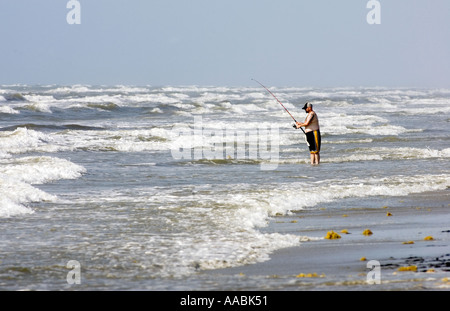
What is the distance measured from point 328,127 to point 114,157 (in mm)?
12614

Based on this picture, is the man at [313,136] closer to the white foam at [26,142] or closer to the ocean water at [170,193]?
the ocean water at [170,193]

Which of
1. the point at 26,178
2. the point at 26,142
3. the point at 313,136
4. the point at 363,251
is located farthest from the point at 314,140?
the point at 26,142

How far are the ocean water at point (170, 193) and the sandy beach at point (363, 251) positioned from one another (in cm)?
30

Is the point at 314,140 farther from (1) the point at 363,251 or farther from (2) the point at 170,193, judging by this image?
(1) the point at 363,251

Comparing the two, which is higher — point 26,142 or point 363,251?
point 26,142

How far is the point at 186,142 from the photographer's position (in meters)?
20.7

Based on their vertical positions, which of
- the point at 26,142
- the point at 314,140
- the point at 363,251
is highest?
the point at 314,140

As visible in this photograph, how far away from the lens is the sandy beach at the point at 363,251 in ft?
17.4

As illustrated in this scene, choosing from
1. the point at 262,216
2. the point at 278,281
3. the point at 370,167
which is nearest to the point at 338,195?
the point at 262,216

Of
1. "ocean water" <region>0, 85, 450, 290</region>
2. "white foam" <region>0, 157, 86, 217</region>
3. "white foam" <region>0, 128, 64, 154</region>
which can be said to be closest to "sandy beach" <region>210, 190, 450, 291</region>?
"ocean water" <region>0, 85, 450, 290</region>

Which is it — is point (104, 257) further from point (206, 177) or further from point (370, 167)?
point (370, 167)

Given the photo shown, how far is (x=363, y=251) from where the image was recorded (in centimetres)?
664

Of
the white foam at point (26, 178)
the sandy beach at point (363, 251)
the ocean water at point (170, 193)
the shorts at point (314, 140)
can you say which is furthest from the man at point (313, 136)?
the sandy beach at point (363, 251)

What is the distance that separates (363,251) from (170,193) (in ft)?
15.2
